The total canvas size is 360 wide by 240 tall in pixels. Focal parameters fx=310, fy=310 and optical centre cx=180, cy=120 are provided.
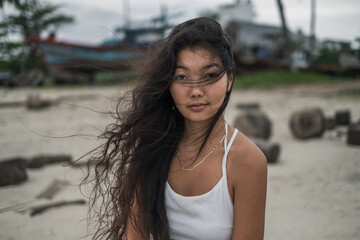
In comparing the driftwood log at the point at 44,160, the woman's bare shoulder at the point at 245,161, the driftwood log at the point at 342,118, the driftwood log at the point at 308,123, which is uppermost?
the woman's bare shoulder at the point at 245,161

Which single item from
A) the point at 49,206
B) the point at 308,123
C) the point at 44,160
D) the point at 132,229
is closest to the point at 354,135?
the point at 308,123

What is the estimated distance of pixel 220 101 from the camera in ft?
4.67

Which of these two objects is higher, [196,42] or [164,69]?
[196,42]

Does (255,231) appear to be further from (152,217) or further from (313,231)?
(313,231)

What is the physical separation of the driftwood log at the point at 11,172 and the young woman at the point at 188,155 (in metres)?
2.09

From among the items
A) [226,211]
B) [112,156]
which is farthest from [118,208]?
[226,211]

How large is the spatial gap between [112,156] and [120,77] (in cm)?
55

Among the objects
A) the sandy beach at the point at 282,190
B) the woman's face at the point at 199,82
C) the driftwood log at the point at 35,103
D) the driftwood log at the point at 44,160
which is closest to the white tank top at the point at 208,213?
the woman's face at the point at 199,82

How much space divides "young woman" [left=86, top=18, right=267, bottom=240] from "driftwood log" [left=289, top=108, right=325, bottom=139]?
3707 mm

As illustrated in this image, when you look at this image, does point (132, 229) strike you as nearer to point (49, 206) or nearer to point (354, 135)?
point (49, 206)

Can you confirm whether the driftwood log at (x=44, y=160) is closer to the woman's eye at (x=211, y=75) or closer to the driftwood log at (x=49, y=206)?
the driftwood log at (x=49, y=206)

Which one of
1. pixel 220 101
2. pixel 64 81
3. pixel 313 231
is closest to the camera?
pixel 220 101

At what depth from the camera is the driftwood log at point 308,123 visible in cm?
474

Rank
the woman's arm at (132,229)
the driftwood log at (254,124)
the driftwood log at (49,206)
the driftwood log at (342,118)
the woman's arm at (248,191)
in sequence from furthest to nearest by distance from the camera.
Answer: the driftwood log at (342,118), the driftwood log at (254,124), the driftwood log at (49,206), the woman's arm at (132,229), the woman's arm at (248,191)
